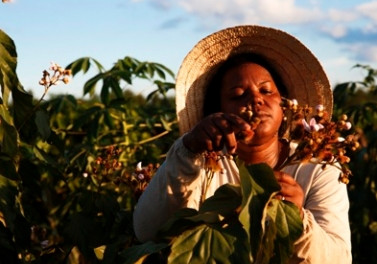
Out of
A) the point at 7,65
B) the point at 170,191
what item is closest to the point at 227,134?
the point at 170,191

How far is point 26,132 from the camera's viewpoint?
268 cm

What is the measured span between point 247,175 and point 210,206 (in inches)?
4.3

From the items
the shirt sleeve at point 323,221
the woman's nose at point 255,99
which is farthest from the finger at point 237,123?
the woman's nose at point 255,99

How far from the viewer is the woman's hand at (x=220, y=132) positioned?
1757mm

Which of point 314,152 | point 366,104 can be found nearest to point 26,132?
point 314,152

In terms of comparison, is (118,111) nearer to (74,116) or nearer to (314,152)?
(74,116)

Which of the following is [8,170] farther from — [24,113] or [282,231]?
[282,231]

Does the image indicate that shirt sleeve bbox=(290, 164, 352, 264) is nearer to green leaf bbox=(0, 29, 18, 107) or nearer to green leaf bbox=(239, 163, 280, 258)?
green leaf bbox=(239, 163, 280, 258)

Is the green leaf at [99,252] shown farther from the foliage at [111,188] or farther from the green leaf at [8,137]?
the green leaf at [8,137]

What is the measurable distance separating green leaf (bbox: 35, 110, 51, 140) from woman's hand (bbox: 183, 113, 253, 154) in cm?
85

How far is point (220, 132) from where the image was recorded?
1.78m

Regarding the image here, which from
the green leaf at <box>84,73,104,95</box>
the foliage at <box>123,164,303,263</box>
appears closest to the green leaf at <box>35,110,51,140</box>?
the foliage at <box>123,164,303,263</box>

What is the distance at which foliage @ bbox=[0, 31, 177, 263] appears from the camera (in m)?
2.38

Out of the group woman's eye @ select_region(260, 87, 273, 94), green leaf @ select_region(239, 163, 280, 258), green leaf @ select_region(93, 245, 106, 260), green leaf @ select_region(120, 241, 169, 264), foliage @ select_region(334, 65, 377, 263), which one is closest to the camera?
A: green leaf @ select_region(239, 163, 280, 258)
